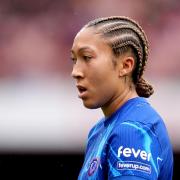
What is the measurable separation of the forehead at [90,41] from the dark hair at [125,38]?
0.06 ft

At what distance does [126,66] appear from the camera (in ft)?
7.61

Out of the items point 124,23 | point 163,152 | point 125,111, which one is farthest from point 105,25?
point 163,152

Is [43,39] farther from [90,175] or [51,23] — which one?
Answer: [90,175]

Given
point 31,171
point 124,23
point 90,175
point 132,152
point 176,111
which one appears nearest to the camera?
point 132,152

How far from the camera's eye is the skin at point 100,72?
2.29 metres

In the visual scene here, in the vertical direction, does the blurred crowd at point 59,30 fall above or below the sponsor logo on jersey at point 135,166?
above

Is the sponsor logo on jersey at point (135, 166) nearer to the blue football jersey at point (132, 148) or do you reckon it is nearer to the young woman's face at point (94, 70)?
the blue football jersey at point (132, 148)

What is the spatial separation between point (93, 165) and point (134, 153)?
0.20m

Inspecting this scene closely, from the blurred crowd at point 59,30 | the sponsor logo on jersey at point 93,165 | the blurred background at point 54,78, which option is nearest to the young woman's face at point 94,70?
the sponsor logo on jersey at point 93,165

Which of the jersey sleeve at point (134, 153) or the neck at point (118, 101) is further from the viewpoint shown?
the neck at point (118, 101)

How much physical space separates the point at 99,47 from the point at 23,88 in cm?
285

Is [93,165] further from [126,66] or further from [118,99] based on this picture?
[126,66]

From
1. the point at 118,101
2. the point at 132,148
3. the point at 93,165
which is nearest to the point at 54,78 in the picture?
the point at 118,101

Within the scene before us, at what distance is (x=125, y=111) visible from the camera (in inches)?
89.0
